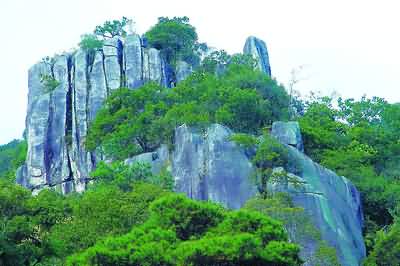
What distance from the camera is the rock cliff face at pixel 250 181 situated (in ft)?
100

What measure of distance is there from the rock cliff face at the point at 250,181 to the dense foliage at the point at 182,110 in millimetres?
1308

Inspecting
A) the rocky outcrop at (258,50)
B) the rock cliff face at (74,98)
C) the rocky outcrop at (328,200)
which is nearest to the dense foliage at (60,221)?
the rocky outcrop at (328,200)

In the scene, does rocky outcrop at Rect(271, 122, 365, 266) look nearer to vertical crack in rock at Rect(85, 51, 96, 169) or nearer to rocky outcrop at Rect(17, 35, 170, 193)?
vertical crack in rock at Rect(85, 51, 96, 169)

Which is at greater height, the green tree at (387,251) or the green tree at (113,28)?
the green tree at (113,28)

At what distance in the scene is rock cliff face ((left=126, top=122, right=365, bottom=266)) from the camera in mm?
30531

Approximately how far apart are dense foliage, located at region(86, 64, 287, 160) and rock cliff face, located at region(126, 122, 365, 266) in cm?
131

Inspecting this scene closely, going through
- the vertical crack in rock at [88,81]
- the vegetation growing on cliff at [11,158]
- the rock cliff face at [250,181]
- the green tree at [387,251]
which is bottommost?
the green tree at [387,251]

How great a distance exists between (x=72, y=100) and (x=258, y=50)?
1235 cm

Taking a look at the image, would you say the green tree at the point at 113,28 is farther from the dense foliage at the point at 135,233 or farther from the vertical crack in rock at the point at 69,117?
the dense foliage at the point at 135,233

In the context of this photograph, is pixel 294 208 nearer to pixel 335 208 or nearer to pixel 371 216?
pixel 335 208

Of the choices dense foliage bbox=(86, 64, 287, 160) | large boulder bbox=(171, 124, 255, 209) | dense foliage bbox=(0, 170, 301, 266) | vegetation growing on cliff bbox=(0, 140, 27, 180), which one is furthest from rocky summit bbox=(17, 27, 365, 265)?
dense foliage bbox=(0, 170, 301, 266)

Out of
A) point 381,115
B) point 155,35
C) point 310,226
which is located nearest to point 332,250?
point 310,226

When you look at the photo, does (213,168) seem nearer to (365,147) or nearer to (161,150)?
(161,150)

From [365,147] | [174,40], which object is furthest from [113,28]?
[365,147]
